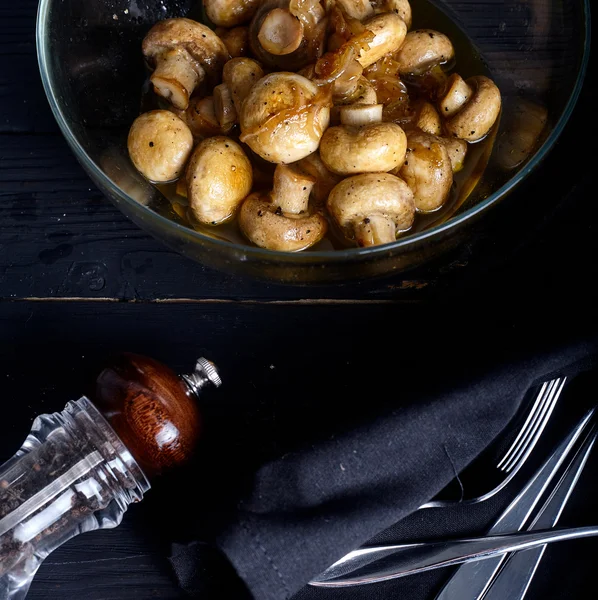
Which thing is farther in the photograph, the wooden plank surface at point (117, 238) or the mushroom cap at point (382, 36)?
the wooden plank surface at point (117, 238)

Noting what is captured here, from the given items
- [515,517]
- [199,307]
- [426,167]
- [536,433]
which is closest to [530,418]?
[536,433]

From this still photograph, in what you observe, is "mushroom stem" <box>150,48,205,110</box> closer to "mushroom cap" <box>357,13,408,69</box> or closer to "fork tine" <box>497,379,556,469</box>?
"mushroom cap" <box>357,13,408,69</box>

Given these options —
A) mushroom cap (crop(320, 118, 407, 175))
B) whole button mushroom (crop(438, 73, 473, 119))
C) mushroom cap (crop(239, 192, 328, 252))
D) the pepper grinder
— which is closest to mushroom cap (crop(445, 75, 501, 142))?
whole button mushroom (crop(438, 73, 473, 119))

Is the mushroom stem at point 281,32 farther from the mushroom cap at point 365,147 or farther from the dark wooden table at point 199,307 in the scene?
the dark wooden table at point 199,307

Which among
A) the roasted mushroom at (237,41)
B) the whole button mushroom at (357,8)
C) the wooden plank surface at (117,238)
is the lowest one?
the wooden plank surface at (117,238)

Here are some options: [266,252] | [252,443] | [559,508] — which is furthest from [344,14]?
[559,508]

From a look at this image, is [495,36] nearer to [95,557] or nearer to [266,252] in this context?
[266,252]

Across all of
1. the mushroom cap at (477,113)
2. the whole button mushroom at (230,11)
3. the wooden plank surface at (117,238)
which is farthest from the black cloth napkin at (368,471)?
the whole button mushroom at (230,11)
